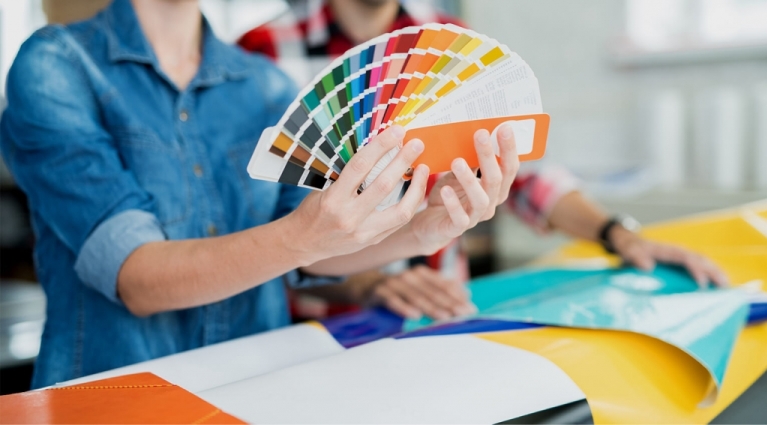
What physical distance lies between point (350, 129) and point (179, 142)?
1.47 feet

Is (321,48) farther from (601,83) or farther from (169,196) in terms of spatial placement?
(601,83)

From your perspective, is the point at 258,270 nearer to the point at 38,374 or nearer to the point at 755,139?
the point at 38,374

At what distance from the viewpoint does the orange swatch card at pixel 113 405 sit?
2.16 feet

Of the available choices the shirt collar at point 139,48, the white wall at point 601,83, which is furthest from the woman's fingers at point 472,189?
A: the white wall at point 601,83

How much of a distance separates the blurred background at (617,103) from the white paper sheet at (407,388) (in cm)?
157

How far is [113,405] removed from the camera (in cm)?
69

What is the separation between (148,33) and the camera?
1175 mm

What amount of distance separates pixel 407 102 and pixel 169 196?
0.47 meters

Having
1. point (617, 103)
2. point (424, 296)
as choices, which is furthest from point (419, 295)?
point (617, 103)

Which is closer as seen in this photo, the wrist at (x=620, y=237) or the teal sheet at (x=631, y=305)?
the teal sheet at (x=631, y=305)

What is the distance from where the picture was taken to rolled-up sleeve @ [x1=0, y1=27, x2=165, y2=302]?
37.4 inches

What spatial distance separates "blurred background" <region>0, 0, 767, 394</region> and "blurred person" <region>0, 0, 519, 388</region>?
1413 mm

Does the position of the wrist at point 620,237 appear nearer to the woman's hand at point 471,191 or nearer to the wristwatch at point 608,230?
the wristwatch at point 608,230

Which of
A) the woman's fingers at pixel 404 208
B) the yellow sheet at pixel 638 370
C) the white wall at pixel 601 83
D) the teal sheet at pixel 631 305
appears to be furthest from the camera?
the white wall at pixel 601 83
